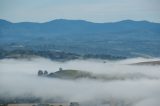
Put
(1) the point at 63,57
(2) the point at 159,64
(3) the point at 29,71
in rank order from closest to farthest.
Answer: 1. (2) the point at 159,64
2. (3) the point at 29,71
3. (1) the point at 63,57

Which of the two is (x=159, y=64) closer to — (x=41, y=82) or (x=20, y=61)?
(x=41, y=82)

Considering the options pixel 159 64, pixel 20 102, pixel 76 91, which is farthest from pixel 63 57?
Result: pixel 20 102

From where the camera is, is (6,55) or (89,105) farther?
(6,55)

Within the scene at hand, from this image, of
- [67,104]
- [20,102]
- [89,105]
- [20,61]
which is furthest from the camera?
[20,61]

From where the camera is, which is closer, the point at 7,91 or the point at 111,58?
the point at 7,91

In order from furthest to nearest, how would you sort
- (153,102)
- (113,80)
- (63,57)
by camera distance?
(63,57)
(113,80)
(153,102)

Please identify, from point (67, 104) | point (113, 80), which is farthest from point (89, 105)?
point (113, 80)

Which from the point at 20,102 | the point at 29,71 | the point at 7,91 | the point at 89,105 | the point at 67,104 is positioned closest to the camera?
the point at 89,105

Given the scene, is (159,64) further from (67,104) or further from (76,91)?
(67,104)
